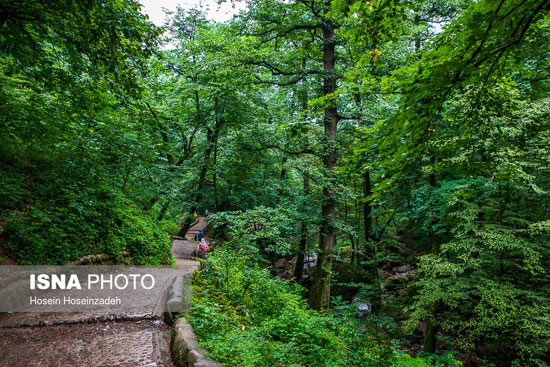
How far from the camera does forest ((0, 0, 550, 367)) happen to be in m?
2.79

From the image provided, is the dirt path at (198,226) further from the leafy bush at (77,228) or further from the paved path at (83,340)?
the paved path at (83,340)

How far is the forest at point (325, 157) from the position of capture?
110 inches

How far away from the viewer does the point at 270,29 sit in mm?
9648

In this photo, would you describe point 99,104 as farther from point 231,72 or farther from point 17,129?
point 231,72

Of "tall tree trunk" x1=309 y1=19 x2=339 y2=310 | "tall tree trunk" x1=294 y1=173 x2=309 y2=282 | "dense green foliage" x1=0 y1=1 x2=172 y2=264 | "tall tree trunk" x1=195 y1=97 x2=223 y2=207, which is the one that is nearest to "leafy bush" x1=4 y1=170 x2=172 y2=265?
"dense green foliage" x1=0 y1=1 x2=172 y2=264

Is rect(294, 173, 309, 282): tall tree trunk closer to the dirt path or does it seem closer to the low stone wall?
the low stone wall

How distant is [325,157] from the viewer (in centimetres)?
988

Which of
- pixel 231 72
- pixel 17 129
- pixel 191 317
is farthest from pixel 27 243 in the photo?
pixel 231 72

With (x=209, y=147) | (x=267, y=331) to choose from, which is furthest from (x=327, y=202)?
(x=209, y=147)

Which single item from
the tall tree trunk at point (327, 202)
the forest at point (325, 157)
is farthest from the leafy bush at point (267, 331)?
the tall tree trunk at point (327, 202)

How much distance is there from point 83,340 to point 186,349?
6.01 ft

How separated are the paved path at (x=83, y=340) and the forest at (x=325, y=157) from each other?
2.52 feet

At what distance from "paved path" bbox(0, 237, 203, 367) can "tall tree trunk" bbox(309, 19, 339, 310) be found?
5420mm

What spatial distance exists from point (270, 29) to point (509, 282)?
10176mm
